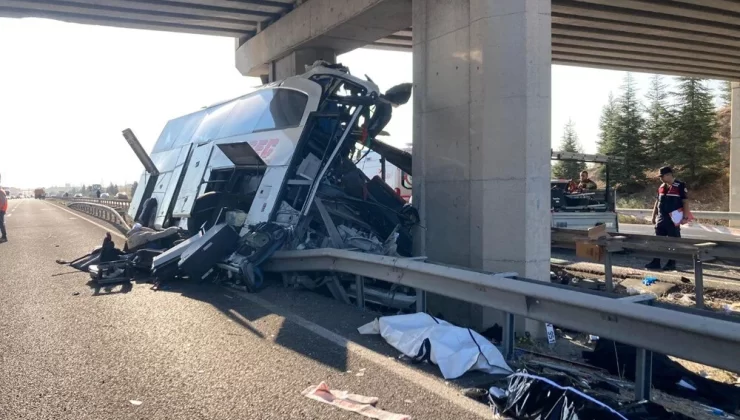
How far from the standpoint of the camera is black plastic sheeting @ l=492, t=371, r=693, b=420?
3.23 meters

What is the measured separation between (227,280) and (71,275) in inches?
117

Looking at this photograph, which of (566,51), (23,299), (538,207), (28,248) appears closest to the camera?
(538,207)

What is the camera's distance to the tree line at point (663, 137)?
127ft

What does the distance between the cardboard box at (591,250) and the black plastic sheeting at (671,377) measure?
265cm

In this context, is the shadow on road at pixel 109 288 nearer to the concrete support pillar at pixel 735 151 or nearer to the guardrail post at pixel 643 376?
the guardrail post at pixel 643 376

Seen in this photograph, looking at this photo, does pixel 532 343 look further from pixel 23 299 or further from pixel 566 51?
pixel 566 51

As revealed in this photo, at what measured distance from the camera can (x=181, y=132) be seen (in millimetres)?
13281

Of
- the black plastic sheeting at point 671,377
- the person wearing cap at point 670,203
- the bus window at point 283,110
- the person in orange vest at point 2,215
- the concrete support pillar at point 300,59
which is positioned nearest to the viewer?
the black plastic sheeting at point 671,377

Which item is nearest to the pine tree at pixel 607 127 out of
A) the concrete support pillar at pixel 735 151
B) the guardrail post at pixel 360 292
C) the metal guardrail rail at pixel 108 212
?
the concrete support pillar at pixel 735 151

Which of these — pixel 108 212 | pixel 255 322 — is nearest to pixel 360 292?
pixel 255 322

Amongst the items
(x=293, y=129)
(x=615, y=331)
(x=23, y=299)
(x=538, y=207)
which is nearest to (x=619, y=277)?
(x=538, y=207)

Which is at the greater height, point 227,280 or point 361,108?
point 361,108

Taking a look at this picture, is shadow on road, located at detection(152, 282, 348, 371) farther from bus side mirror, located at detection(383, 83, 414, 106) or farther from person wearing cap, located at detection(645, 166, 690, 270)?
person wearing cap, located at detection(645, 166, 690, 270)

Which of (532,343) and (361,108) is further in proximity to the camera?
(361,108)
